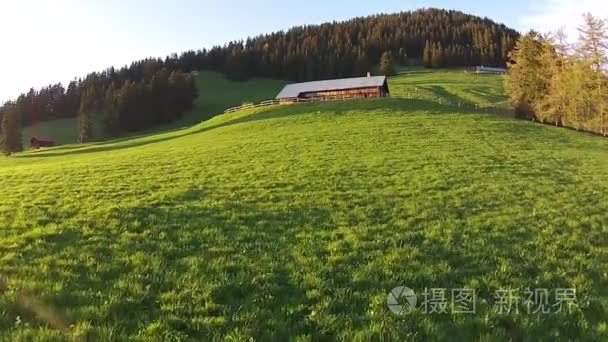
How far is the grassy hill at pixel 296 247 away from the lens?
8.14 meters

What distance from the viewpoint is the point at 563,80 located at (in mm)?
61938

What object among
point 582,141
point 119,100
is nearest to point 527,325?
point 582,141

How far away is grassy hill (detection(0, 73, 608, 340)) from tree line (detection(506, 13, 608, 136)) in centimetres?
3426

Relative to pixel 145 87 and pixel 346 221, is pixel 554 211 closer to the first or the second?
pixel 346 221

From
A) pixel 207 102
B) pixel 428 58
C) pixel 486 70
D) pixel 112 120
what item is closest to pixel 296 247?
pixel 112 120

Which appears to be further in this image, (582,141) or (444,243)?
(582,141)

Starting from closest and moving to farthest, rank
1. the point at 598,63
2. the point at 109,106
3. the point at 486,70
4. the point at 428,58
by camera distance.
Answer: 1. the point at 598,63
2. the point at 109,106
3. the point at 486,70
4. the point at 428,58

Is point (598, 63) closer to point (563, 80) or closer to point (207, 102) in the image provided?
point (563, 80)

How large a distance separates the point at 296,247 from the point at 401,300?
384 centimetres

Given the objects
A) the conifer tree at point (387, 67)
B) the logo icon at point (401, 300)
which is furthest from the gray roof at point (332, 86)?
the logo icon at point (401, 300)

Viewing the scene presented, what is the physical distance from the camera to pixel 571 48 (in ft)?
208

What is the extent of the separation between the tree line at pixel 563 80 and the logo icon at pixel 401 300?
193 ft

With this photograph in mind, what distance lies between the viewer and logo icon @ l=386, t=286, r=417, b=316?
8711 millimetres

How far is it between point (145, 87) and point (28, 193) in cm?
11423
